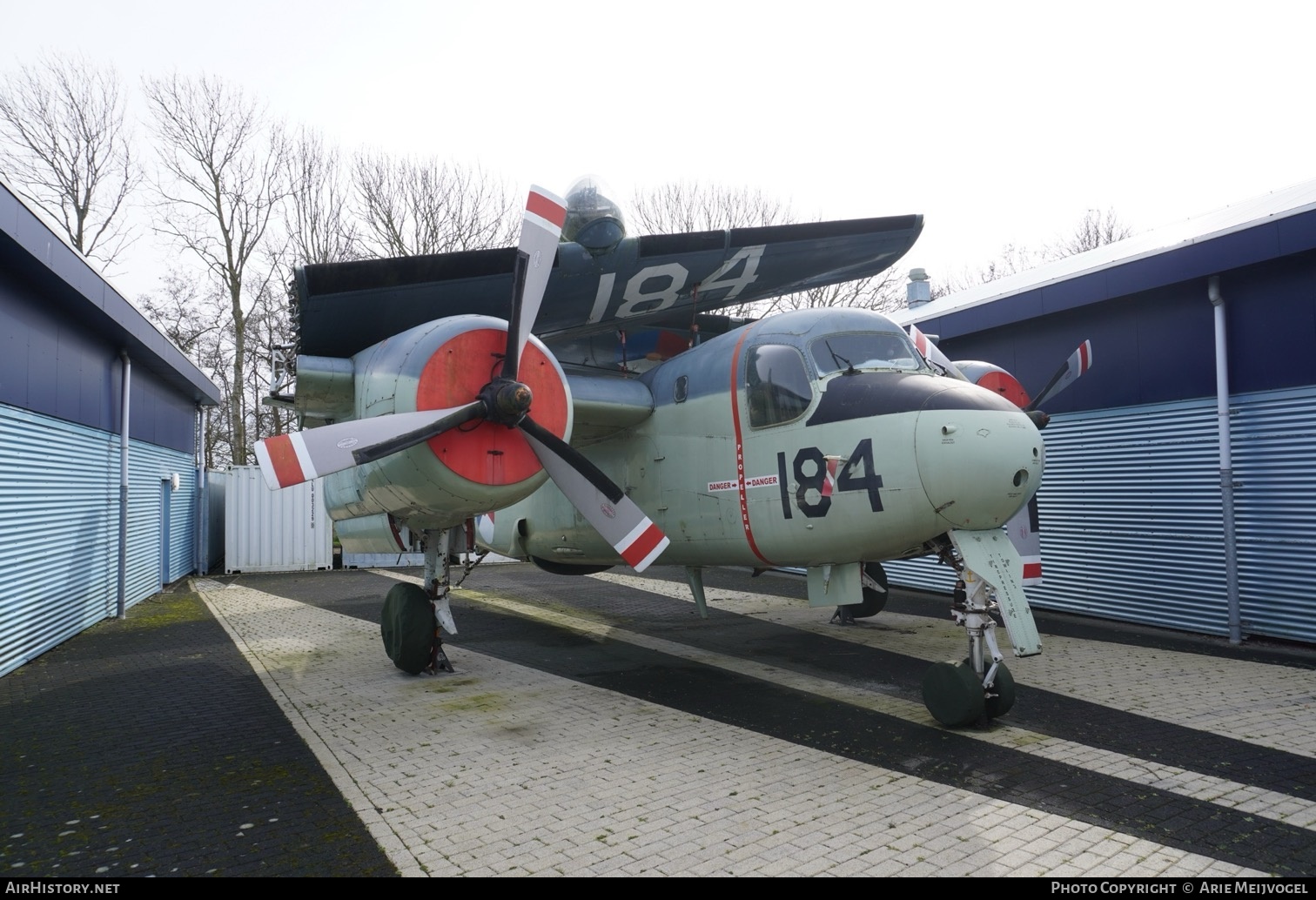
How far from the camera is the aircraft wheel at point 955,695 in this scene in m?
6.51

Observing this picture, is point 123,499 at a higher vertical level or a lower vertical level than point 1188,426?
lower

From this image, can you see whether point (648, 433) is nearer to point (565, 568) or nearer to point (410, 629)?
point (410, 629)

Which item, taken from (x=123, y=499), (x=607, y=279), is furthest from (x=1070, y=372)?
(x=123, y=499)

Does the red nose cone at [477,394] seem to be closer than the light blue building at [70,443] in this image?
Yes

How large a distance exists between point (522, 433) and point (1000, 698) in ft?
15.8

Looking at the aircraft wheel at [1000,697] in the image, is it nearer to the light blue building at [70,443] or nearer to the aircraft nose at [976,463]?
the aircraft nose at [976,463]

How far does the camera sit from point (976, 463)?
6.43m

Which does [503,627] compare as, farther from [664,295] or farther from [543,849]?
[543,849]

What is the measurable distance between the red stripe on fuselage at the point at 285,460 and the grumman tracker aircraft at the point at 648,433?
0.02 meters

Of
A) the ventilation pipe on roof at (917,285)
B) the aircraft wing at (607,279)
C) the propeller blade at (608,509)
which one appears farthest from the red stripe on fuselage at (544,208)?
the ventilation pipe on roof at (917,285)

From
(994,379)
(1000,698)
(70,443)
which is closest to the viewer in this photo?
(1000,698)

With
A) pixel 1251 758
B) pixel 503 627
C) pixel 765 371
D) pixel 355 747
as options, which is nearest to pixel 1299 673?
pixel 1251 758

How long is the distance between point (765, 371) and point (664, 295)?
3468 millimetres

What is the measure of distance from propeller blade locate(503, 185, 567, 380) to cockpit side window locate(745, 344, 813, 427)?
227 centimetres
